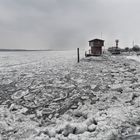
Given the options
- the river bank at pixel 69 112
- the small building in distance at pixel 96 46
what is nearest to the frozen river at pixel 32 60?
the small building in distance at pixel 96 46

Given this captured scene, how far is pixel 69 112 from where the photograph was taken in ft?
12.5

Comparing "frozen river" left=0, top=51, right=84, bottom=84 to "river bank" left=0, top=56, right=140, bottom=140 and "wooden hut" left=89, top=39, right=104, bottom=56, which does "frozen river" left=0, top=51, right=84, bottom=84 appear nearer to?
"river bank" left=0, top=56, right=140, bottom=140

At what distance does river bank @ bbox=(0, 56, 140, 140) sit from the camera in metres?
2.63

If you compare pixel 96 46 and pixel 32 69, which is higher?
pixel 96 46

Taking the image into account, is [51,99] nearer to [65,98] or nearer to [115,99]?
[65,98]

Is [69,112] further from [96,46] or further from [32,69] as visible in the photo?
[96,46]

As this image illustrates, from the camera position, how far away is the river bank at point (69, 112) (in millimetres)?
2631

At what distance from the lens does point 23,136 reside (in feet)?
9.25

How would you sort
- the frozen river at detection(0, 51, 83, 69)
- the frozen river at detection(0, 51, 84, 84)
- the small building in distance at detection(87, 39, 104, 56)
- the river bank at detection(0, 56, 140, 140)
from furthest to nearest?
the small building in distance at detection(87, 39, 104, 56)
the frozen river at detection(0, 51, 83, 69)
the frozen river at detection(0, 51, 84, 84)
the river bank at detection(0, 56, 140, 140)

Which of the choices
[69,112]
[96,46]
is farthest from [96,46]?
[69,112]

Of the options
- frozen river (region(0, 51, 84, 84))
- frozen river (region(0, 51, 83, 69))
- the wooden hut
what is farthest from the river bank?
the wooden hut

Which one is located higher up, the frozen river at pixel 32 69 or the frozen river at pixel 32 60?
the frozen river at pixel 32 60

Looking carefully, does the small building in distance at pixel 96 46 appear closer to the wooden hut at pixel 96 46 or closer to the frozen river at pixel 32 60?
the wooden hut at pixel 96 46

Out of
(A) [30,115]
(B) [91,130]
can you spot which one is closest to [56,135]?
(B) [91,130]
